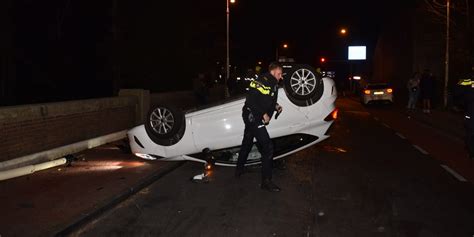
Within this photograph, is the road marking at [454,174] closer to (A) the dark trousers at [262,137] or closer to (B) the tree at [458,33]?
(A) the dark trousers at [262,137]

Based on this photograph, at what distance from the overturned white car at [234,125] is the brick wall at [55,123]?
2310mm

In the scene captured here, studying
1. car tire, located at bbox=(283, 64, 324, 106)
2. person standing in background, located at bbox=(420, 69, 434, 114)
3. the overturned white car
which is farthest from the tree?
car tire, located at bbox=(283, 64, 324, 106)

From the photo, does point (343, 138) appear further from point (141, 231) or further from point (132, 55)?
point (132, 55)

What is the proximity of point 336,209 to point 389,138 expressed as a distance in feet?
26.8

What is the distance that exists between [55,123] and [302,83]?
17.1 feet

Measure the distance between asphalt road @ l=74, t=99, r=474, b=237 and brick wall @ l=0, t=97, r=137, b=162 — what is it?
271cm

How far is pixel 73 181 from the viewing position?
25.4 feet

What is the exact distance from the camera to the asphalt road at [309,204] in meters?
5.46

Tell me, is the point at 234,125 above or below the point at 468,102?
below

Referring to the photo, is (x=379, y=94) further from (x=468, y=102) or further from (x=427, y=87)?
(x=468, y=102)

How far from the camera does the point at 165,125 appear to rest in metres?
8.23

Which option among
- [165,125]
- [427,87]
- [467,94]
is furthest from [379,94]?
[165,125]

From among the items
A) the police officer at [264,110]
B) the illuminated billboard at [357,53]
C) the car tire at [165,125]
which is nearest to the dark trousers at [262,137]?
the police officer at [264,110]

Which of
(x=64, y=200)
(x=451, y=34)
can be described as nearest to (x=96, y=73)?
(x=64, y=200)
